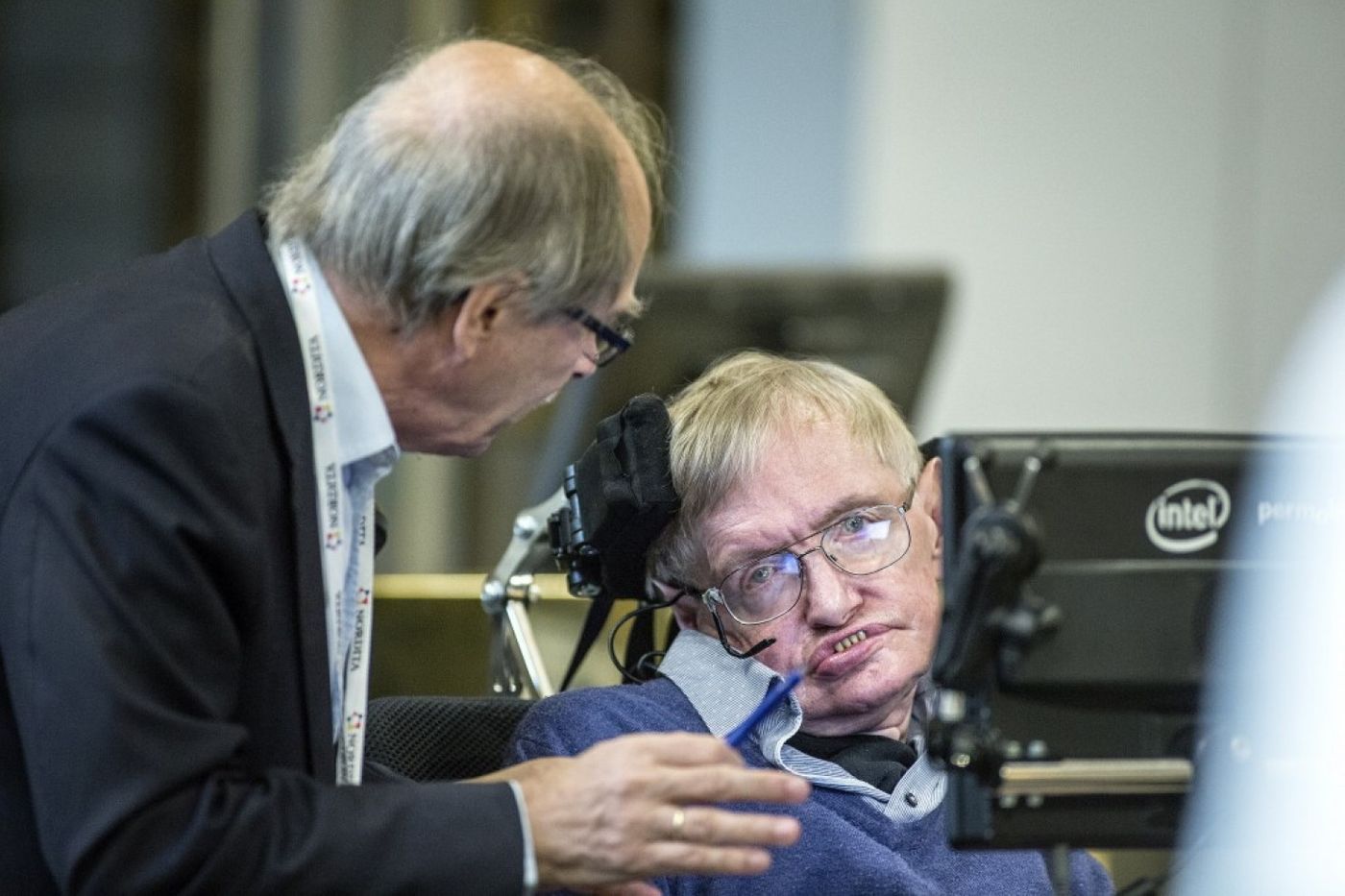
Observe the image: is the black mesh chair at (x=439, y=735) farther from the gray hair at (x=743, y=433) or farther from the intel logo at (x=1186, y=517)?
the intel logo at (x=1186, y=517)

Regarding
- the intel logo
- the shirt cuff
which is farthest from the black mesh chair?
the intel logo

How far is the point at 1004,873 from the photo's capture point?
184 centimetres

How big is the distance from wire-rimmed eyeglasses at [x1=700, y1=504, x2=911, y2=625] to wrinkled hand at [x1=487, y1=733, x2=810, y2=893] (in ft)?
1.82

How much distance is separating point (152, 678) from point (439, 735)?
68 cm

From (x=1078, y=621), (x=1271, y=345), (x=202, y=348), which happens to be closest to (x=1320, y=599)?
(x=1078, y=621)

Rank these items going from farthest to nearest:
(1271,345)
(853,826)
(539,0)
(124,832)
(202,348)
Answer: (539,0)
(1271,345)
(853,826)
(202,348)
(124,832)

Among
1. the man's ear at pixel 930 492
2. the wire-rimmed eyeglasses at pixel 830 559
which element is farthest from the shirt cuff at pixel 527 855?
the man's ear at pixel 930 492

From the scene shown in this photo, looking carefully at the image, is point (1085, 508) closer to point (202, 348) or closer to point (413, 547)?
point (202, 348)

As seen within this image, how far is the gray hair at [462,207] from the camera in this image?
143 centimetres

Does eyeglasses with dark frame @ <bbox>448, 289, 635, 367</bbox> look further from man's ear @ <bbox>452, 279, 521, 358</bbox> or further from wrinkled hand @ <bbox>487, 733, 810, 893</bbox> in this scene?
wrinkled hand @ <bbox>487, 733, 810, 893</bbox>

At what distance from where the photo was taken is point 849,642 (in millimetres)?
1899

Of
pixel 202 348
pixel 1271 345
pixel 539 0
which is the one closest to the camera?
pixel 202 348

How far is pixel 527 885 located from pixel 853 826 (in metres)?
0.53

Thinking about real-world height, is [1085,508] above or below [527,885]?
above
